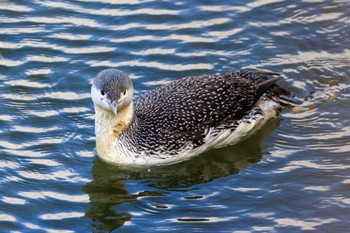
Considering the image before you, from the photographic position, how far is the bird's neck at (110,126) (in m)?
12.9

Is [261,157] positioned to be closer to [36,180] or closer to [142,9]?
[36,180]

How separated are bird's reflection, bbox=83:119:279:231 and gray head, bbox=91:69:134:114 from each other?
105cm

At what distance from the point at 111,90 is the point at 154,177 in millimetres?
1456

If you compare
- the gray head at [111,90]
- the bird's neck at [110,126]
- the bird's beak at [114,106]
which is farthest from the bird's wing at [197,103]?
the bird's beak at [114,106]

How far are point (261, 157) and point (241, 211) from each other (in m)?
1.65

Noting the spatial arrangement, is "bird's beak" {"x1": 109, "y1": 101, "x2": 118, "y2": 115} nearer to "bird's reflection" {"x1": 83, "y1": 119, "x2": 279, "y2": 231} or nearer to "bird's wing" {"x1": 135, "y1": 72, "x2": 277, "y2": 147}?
"bird's wing" {"x1": 135, "y1": 72, "x2": 277, "y2": 147}

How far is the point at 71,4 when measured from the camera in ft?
55.6

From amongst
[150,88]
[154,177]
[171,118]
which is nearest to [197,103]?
[171,118]

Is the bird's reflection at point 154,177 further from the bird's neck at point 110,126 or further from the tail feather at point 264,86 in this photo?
the tail feather at point 264,86

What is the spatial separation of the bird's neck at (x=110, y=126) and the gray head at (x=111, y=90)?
12.5 inches

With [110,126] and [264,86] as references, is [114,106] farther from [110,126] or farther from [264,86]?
[264,86]

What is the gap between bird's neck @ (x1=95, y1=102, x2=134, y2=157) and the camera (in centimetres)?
1286

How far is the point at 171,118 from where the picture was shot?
13.0 meters

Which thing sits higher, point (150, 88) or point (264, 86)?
point (150, 88)
